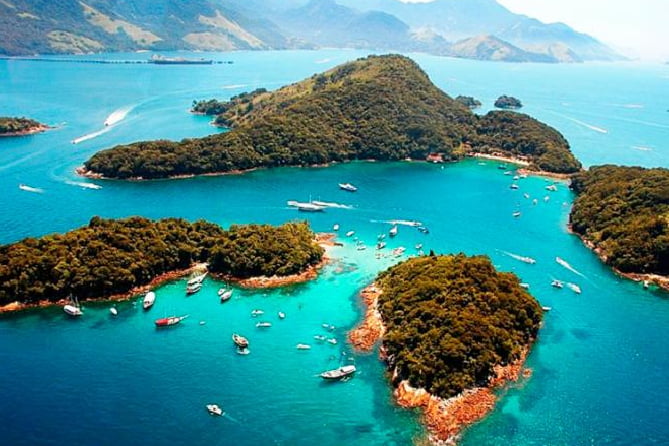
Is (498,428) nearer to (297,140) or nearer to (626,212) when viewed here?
(626,212)

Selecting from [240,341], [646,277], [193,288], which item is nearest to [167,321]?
[193,288]

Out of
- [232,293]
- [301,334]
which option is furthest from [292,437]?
[232,293]

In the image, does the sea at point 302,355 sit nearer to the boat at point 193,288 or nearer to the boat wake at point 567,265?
the boat wake at point 567,265

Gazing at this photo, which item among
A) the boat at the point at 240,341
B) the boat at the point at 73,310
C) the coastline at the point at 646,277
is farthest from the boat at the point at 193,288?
the coastline at the point at 646,277

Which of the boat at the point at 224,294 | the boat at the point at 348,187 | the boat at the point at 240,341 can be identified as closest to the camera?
the boat at the point at 240,341

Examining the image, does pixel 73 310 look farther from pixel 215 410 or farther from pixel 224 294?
pixel 215 410
